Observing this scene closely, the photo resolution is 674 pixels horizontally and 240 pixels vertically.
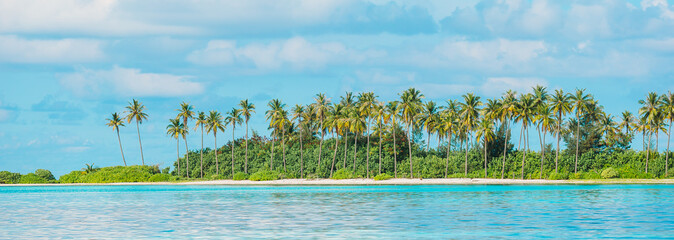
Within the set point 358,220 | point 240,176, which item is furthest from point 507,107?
point 358,220

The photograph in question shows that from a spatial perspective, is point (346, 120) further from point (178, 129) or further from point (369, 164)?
point (178, 129)

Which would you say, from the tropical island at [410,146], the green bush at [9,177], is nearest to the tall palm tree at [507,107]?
the tropical island at [410,146]

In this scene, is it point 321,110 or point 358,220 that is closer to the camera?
point 358,220

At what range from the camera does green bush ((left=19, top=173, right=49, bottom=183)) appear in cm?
11431

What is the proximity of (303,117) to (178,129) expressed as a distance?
20460mm

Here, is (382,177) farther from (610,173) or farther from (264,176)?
(610,173)

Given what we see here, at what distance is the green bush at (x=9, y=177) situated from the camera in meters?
115

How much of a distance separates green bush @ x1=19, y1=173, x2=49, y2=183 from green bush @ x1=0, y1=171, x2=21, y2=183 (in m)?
0.92

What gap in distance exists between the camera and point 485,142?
9906 cm

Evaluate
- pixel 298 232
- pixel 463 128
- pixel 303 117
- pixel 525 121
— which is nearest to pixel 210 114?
pixel 303 117

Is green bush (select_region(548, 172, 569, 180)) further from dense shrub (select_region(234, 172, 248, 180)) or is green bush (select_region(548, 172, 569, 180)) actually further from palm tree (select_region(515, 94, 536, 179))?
dense shrub (select_region(234, 172, 248, 180))

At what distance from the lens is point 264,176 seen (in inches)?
4144

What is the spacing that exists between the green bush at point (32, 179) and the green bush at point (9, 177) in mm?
916

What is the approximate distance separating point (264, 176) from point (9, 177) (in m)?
42.1
